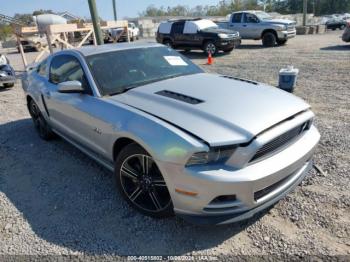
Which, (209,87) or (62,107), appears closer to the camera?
(209,87)

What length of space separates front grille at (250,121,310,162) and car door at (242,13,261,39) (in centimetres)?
1547

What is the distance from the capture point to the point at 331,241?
2705 millimetres

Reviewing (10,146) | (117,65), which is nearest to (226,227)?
(117,65)

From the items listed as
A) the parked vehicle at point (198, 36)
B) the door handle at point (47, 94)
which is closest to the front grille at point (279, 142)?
the door handle at point (47, 94)

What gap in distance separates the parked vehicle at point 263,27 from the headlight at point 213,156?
15.7 metres

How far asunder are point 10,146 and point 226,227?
4055mm

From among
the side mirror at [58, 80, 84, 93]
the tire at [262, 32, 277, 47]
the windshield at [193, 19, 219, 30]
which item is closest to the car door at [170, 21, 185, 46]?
the windshield at [193, 19, 219, 30]

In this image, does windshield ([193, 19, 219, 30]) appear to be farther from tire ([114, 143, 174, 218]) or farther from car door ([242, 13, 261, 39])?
tire ([114, 143, 174, 218])

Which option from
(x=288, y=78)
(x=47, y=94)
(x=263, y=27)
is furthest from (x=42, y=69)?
(x=263, y=27)

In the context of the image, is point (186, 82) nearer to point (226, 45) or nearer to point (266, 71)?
point (266, 71)

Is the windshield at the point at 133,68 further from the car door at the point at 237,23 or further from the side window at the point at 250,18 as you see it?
the car door at the point at 237,23

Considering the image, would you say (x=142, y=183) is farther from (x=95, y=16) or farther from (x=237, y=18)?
(x=237, y=18)

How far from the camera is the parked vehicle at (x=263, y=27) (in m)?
16.6

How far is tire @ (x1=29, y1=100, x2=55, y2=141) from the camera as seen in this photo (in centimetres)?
526
